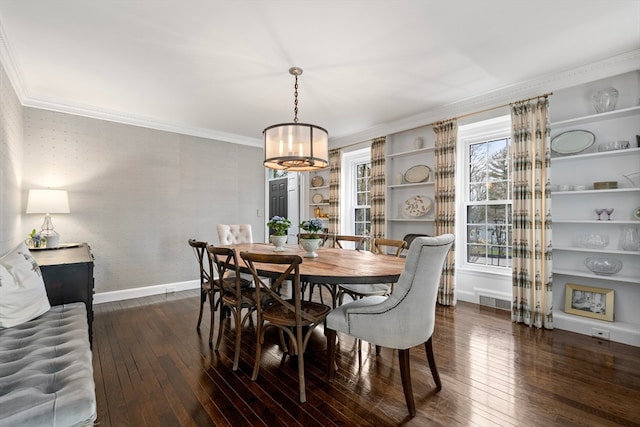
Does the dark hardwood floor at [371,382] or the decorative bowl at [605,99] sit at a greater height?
the decorative bowl at [605,99]

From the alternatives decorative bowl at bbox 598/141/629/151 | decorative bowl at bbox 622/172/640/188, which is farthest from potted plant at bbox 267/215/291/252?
decorative bowl at bbox 622/172/640/188

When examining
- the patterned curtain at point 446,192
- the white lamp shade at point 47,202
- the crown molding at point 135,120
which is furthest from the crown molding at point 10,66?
the patterned curtain at point 446,192

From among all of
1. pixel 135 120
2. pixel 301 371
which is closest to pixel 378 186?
pixel 301 371

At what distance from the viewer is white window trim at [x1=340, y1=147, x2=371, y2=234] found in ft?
18.5

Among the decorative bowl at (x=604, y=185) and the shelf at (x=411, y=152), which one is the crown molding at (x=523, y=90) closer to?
the shelf at (x=411, y=152)

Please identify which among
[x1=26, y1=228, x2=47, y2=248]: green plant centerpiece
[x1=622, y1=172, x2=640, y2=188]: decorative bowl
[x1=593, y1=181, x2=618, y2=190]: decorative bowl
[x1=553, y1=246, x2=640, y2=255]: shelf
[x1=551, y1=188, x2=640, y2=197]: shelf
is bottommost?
[x1=553, y1=246, x2=640, y2=255]: shelf

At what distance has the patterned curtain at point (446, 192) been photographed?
3984 mm

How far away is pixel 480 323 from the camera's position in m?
3.30

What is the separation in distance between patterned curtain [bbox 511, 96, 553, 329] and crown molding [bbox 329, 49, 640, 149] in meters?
0.17

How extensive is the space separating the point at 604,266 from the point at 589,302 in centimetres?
42

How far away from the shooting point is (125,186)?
439 centimetres

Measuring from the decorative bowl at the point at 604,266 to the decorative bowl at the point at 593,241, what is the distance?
0.14 meters

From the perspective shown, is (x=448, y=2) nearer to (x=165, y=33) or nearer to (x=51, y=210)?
(x=165, y=33)

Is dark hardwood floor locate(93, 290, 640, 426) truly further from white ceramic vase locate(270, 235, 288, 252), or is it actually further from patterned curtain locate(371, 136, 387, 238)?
patterned curtain locate(371, 136, 387, 238)
